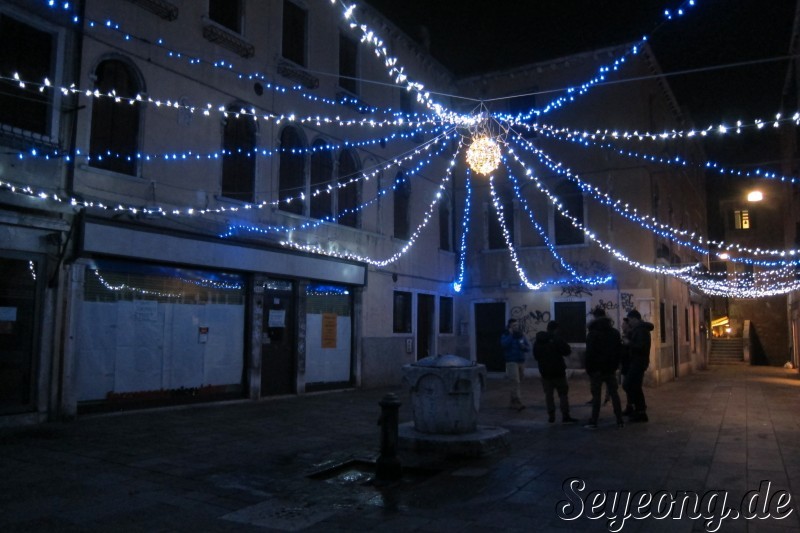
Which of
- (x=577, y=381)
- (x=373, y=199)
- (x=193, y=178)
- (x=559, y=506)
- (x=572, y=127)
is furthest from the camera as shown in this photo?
(x=572, y=127)

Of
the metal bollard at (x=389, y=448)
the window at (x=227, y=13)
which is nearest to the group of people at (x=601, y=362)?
the metal bollard at (x=389, y=448)

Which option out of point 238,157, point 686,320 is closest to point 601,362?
point 238,157

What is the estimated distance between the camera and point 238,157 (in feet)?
42.1

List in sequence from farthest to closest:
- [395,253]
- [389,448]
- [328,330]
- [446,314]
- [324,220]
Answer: [446,314] → [395,253] → [328,330] → [324,220] → [389,448]

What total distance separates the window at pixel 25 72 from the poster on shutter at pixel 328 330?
7.42 meters

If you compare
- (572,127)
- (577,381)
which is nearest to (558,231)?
(572,127)

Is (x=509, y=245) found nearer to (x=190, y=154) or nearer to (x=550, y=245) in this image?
(x=550, y=245)

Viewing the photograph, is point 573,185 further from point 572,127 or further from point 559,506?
point 559,506

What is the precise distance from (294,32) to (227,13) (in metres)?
2.13

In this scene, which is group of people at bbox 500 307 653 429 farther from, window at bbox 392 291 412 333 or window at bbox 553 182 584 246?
window at bbox 553 182 584 246

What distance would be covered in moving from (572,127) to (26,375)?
16.5m

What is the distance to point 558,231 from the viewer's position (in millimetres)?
20125

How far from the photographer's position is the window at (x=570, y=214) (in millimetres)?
19703

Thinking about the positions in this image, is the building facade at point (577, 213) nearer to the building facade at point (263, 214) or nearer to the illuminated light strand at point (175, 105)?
the building facade at point (263, 214)
